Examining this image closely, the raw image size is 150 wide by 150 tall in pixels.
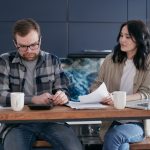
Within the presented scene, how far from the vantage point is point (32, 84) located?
7.52ft

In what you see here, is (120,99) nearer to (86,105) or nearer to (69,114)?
(86,105)

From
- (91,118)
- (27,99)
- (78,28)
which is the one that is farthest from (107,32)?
(91,118)

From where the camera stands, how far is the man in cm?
200

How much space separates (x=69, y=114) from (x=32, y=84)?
559 mm

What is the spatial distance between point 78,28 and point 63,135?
1819 millimetres

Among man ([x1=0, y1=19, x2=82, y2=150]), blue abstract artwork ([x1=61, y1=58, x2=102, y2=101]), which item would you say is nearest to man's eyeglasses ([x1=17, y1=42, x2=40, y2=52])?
man ([x1=0, y1=19, x2=82, y2=150])

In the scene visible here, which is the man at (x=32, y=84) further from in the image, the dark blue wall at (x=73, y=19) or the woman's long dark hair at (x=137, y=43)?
the dark blue wall at (x=73, y=19)

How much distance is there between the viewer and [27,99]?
2125 mm

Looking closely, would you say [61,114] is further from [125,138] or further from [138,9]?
[138,9]

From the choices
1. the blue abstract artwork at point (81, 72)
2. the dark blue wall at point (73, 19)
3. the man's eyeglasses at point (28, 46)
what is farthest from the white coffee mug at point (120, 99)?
the dark blue wall at point (73, 19)

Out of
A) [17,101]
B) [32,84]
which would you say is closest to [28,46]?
[32,84]

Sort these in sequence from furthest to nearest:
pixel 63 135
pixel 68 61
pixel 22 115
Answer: pixel 68 61 → pixel 63 135 → pixel 22 115

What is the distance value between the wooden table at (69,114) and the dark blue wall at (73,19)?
1843 millimetres

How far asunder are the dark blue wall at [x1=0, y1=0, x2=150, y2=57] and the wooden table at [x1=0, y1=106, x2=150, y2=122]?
72.6 inches
